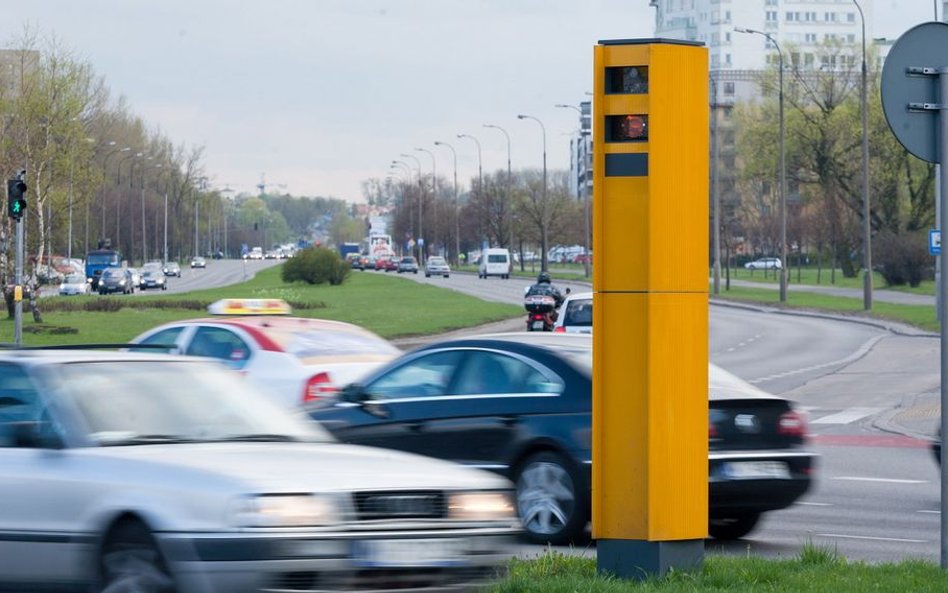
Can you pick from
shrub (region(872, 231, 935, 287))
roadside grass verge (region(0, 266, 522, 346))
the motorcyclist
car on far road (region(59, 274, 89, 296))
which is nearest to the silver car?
roadside grass verge (region(0, 266, 522, 346))

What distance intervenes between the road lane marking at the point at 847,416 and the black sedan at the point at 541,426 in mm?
10596

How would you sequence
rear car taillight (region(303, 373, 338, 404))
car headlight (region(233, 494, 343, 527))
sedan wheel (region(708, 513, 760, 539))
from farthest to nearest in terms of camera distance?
rear car taillight (region(303, 373, 338, 404)) → sedan wheel (region(708, 513, 760, 539)) → car headlight (region(233, 494, 343, 527))

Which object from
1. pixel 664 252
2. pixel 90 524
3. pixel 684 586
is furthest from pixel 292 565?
pixel 664 252

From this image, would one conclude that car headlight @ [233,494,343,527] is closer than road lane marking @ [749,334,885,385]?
Yes

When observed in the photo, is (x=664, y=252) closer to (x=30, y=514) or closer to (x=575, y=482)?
(x=575, y=482)

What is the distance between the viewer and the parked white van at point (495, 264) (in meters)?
108

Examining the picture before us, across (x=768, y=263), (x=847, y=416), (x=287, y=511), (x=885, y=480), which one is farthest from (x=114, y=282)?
(x=287, y=511)

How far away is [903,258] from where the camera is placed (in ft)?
243

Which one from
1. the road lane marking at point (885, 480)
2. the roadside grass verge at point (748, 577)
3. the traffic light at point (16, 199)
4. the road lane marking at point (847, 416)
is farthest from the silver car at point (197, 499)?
the traffic light at point (16, 199)

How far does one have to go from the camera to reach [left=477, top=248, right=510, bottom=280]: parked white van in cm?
10750

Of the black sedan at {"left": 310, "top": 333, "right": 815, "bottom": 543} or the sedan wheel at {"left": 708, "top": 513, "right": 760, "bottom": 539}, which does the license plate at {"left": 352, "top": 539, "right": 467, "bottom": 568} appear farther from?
the sedan wheel at {"left": 708, "top": 513, "right": 760, "bottom": 539}

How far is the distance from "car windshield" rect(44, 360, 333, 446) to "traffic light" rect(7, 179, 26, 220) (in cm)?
2081

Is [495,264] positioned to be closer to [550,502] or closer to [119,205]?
[119,205]

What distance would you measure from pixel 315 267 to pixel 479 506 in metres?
78.3
